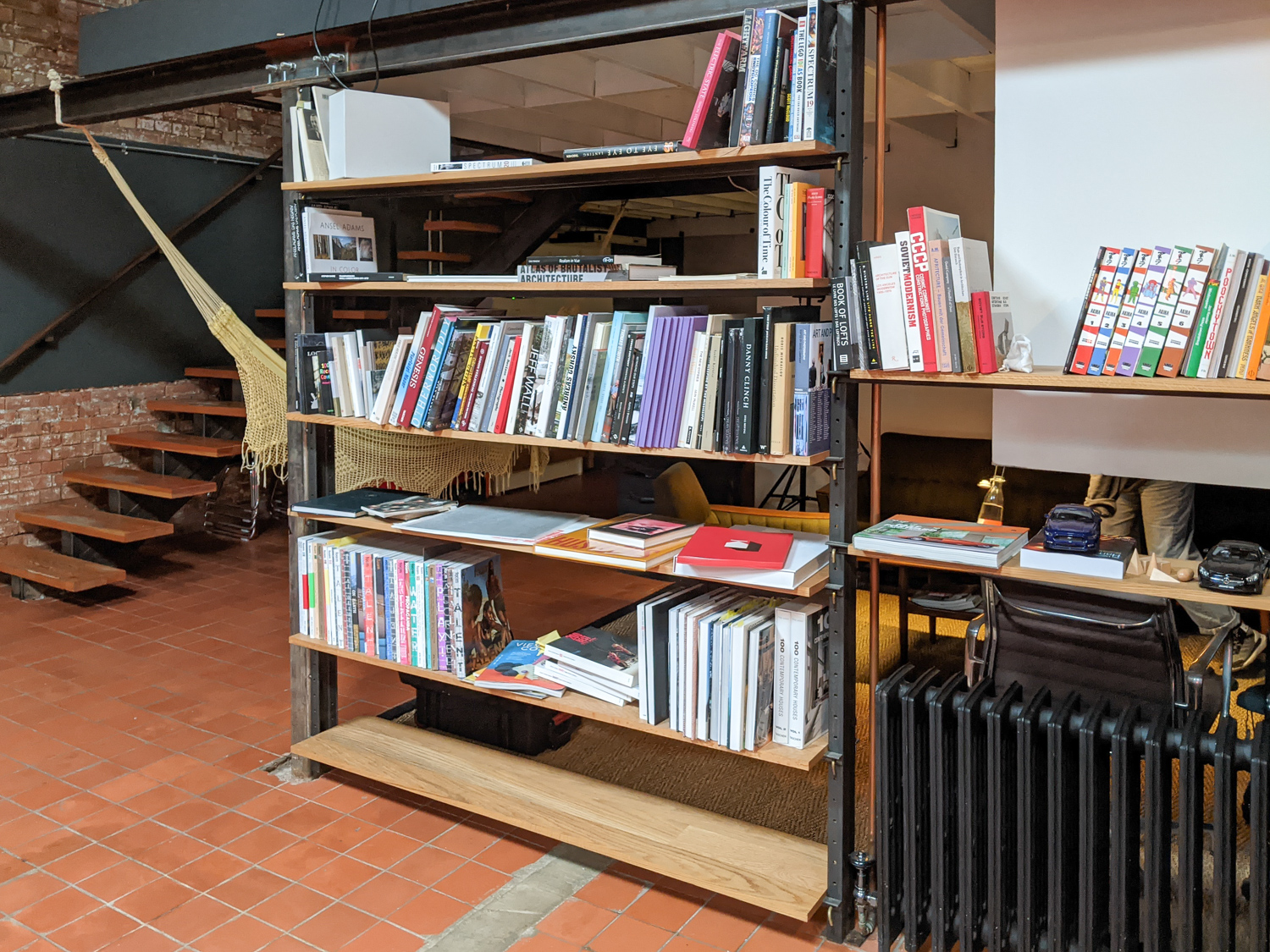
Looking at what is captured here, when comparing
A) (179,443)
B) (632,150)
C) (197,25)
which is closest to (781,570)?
(632,150)

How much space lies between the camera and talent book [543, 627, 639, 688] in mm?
2502

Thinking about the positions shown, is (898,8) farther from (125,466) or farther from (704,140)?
(125,466)

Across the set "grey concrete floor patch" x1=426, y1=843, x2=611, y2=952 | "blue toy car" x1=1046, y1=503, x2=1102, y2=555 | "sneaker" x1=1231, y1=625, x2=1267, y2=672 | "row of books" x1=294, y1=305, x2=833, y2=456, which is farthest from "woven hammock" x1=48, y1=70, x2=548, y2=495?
"sneaker" x1=1231, y1=625, x2=1267, y2=672

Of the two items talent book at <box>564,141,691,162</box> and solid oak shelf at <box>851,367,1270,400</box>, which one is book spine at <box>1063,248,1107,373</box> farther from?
talent book at <box>564,141,691,162</box>

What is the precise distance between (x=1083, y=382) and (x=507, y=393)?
4.47ft

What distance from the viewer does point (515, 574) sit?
547cm

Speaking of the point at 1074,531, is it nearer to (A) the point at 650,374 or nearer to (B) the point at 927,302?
(B) the point at 927,302

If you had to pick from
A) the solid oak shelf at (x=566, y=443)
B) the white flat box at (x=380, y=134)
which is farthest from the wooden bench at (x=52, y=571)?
the white flat box at (x=380, y=134)

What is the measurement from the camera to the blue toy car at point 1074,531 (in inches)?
78.3

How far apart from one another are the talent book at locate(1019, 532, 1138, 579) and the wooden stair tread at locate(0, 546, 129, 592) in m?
4.20

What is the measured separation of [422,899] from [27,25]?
4.97 m

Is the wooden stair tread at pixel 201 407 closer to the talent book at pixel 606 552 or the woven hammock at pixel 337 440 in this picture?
the woven hammock at pixel 337 440

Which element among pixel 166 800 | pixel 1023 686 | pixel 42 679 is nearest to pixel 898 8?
pixel 1023 686

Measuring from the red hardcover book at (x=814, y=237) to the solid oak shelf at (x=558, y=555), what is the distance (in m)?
0.67
